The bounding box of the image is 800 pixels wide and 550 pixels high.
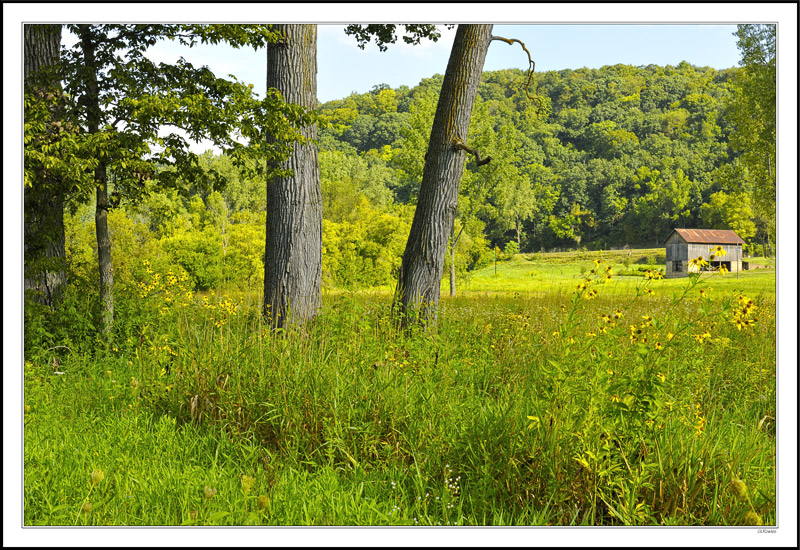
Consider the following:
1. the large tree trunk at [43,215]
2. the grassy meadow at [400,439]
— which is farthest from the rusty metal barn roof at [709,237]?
the large tree trunk at [43,215]

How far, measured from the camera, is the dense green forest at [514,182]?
19016 mm

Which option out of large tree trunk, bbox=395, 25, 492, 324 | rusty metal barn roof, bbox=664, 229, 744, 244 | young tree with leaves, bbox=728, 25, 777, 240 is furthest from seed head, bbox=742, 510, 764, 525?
rusty metal barn roof, bbox=664, 229, 744, 244

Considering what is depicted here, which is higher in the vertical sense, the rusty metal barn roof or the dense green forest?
the dense green forest

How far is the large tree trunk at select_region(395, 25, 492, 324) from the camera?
586 cm

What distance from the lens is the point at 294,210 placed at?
5.36 meters

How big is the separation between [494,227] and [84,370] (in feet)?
144

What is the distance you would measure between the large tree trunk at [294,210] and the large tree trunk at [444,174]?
1039mm

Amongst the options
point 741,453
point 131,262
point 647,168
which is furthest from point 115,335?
point 647,168

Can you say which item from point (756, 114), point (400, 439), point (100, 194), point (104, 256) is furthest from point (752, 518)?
point (756, 114)

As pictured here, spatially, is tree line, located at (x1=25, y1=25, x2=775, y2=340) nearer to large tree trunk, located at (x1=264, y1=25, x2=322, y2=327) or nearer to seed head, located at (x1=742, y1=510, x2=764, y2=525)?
large tree trunk, located at (x1=264, y1=25, x2=322, y2=327)

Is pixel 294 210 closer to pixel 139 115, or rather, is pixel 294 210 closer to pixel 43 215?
pixel 139 115

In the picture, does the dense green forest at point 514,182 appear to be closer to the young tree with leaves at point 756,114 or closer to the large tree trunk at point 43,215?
the young tree with leaves at point 756,114

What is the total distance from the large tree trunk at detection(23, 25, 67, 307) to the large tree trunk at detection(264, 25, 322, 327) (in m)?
2.12

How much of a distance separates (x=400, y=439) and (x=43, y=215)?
5019 mm
